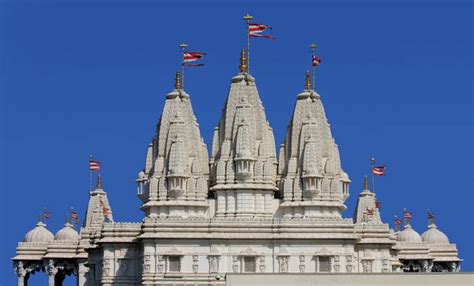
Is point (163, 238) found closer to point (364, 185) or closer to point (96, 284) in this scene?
point (96, 284)

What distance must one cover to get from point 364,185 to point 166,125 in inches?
804

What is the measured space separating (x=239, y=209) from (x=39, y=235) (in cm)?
2837

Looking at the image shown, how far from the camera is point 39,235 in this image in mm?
131750

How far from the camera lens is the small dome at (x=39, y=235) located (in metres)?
131

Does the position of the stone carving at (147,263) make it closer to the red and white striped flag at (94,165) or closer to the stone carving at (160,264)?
the stone carving at (160,264)

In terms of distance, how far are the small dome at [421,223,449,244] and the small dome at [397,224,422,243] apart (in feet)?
7.06

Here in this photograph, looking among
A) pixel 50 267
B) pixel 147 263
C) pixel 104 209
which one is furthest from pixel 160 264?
pixel 50 267

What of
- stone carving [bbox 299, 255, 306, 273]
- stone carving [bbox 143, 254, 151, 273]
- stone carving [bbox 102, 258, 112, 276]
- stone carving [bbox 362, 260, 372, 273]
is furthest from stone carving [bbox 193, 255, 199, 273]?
stone carving [bbox 362, 260, 372, 273]

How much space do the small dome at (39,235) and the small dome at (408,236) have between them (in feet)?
92.7

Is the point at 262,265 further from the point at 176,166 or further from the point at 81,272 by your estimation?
the point at 81,272

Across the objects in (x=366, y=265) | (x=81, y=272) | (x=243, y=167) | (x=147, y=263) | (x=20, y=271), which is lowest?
(x=147, y=263)

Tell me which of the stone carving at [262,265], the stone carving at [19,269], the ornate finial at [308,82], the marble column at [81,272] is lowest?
the stone carving at [262,265]

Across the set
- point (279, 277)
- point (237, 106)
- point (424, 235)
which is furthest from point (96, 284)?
point (424, 235)

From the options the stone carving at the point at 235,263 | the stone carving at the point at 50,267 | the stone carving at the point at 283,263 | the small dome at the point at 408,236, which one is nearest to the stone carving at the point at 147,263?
the stone carving at the point at 235,263
